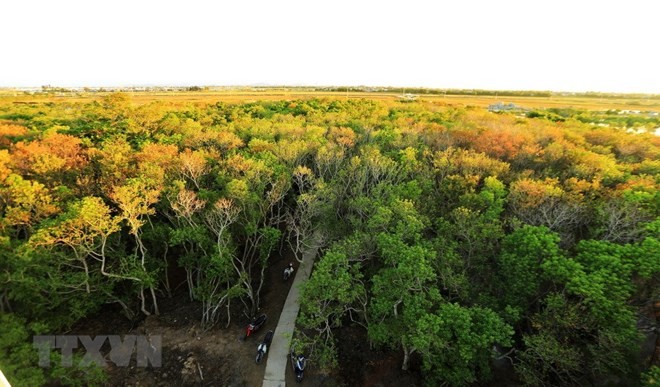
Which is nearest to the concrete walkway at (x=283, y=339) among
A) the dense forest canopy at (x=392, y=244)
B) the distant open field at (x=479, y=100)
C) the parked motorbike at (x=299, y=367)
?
the parked motorbike at (x=299, y=367)

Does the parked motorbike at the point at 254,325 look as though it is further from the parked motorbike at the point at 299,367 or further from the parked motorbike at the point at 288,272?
the parked motorbike at the point at 288,272

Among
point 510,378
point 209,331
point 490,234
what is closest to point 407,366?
point 510,378

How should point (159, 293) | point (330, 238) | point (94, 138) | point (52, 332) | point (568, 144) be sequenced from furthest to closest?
point (94, 138) < point (568, 144) < point (159, 293) < point (330, 238) < point (52, 332)

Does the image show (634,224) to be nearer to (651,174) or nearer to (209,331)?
(651,174)

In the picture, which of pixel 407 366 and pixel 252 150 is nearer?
pixel 407 366

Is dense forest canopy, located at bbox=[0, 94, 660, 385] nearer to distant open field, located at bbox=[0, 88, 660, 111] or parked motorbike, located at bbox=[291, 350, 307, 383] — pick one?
parked motorbike, located at bbox=[291, 350, 307, 383]
